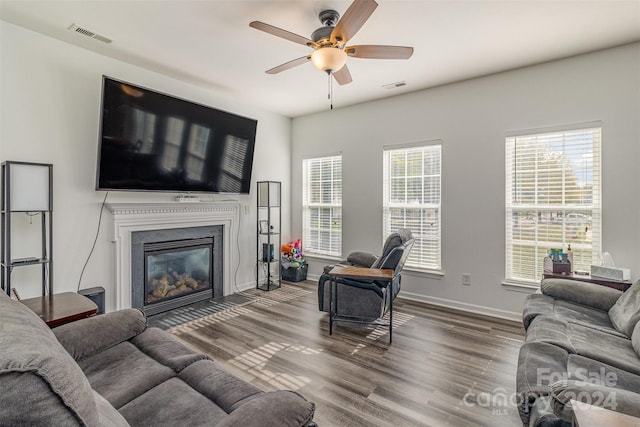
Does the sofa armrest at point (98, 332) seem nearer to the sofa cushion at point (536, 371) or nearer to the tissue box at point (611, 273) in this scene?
the sofa cushion at point (536, 371)

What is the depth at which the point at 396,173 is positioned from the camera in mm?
4523

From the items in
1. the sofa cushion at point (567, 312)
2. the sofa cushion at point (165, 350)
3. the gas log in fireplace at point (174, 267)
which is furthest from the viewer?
the gas log in fireplace at point (174, 267)

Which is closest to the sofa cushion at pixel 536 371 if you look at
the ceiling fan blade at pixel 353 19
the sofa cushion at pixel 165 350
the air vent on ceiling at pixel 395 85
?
the sofa cushion at pixel 165 350

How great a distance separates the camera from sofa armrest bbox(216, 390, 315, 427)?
1.03 metres

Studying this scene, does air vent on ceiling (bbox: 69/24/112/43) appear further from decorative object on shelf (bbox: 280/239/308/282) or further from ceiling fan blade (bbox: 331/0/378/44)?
decorative object on shelf (bbox: 280/239/308/282)

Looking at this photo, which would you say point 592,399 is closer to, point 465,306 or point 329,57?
point 329,57

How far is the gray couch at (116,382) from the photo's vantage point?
0.69 m

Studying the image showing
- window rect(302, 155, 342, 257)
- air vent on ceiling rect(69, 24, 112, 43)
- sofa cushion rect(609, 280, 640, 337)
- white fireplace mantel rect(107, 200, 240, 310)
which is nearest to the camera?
sofa cushion rect(609, 280, 640, 337)

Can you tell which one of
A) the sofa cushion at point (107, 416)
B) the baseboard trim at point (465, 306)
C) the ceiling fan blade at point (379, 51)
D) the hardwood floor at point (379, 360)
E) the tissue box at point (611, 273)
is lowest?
the hardwood floor at point (379, 360)

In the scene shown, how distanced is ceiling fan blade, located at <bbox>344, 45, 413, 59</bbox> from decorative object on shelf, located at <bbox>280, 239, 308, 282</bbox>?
3532mm

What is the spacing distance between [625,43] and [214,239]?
16.4 feet

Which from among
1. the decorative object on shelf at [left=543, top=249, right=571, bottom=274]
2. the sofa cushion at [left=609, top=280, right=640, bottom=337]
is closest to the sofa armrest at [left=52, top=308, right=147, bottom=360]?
the sofa cushion at [left=609, top=280, right=640, bottom=337]

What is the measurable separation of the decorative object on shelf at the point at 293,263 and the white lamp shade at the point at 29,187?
3.22 m

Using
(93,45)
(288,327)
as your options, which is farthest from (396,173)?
(93,45)
